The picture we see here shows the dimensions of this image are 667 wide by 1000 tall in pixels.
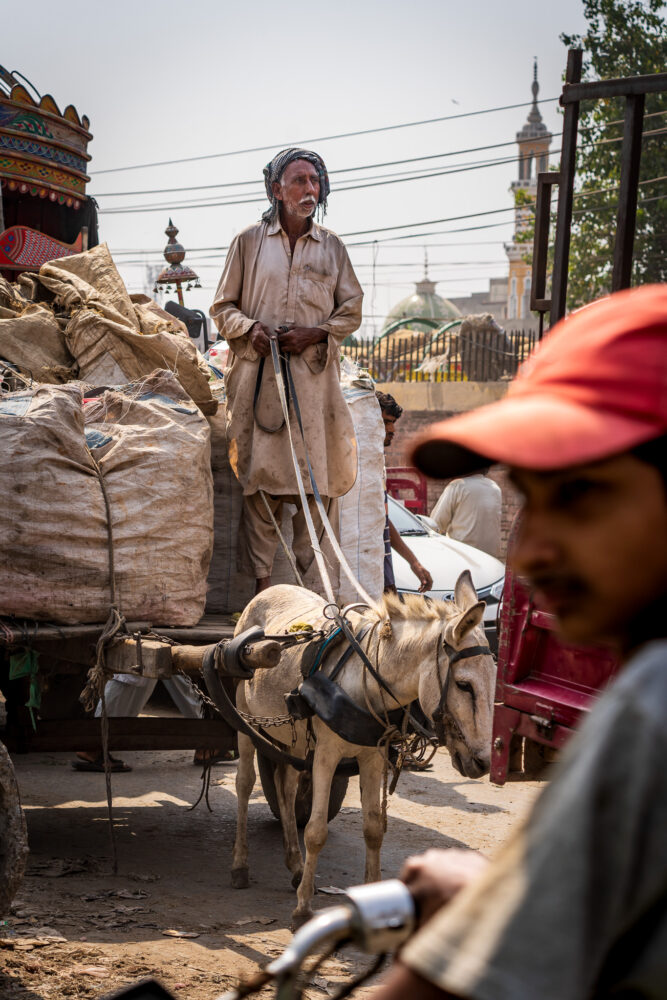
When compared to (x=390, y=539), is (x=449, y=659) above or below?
below

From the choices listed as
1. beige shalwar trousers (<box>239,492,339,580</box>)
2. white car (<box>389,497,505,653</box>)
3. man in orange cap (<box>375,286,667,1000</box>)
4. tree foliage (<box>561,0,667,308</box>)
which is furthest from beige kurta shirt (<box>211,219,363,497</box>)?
tree foliage (<box>561,0,667,308</box>)

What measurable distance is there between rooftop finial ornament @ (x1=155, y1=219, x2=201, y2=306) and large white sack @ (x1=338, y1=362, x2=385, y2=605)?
6798 millimetres

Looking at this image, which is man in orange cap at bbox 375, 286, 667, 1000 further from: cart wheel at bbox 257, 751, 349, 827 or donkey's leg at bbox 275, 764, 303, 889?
cart wheel at bbox 257, 751, 349, 827

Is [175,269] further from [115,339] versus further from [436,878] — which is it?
[436,878]

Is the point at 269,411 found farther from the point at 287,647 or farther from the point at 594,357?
the point at 594,357

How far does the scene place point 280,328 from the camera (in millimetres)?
6250

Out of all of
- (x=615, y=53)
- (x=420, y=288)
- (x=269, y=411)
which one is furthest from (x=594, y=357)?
(x=420, y=288)

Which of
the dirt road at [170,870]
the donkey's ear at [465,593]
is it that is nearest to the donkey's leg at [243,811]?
the dirt road at [170,870]

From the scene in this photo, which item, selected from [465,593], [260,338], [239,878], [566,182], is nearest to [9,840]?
[239,878]

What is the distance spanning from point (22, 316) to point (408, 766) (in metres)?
3.43

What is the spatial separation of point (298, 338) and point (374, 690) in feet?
6.82

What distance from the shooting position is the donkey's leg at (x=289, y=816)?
19.3 ft

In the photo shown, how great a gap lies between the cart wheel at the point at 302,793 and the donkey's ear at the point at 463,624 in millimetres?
1765

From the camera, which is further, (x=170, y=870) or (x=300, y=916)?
(x=170, y=870)
